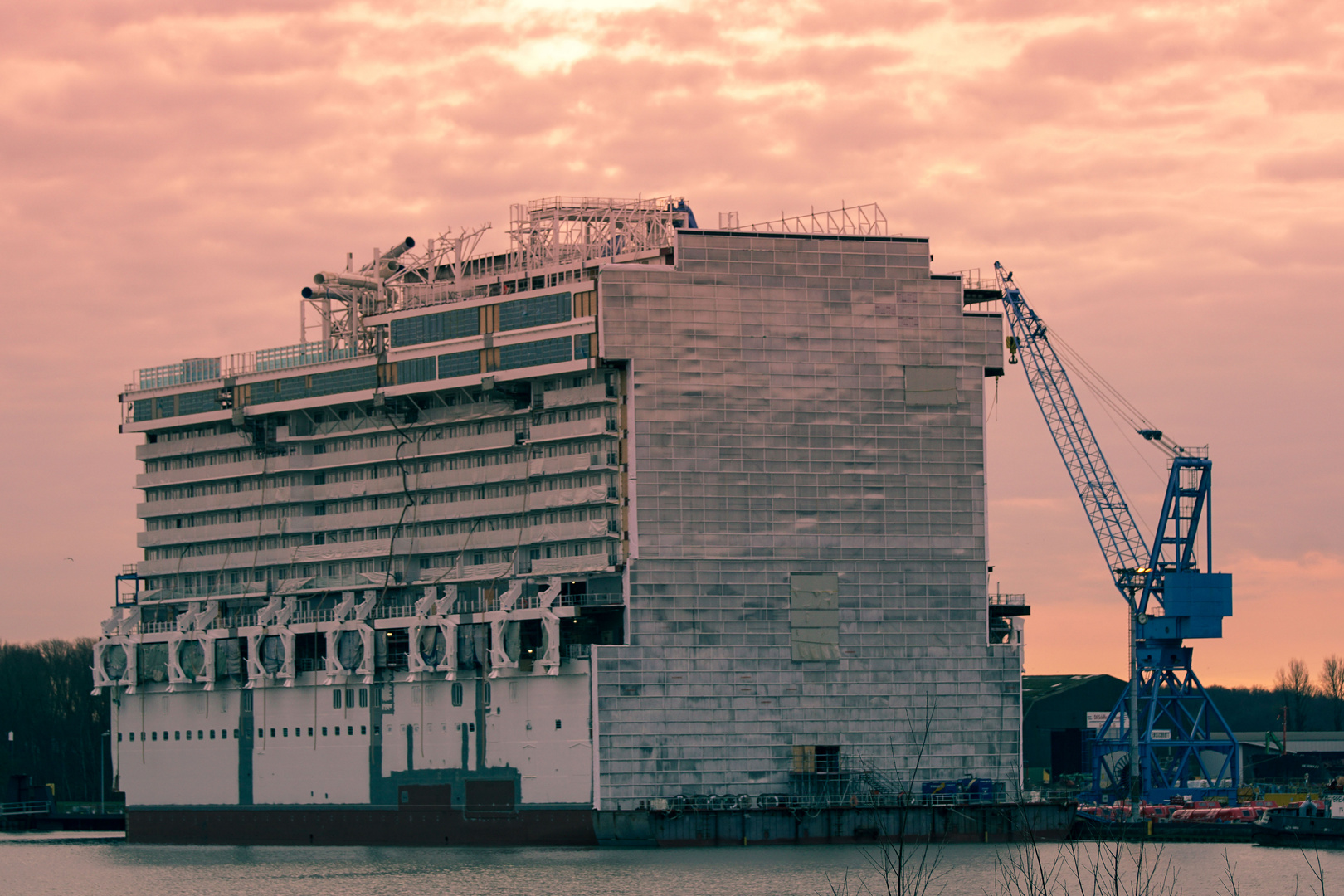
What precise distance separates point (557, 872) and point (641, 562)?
27.9 metres

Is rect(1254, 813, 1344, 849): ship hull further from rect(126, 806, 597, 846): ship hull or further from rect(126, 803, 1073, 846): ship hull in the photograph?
rect(126, 806, 597, 846): ship hull

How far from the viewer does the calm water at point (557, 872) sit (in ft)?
411

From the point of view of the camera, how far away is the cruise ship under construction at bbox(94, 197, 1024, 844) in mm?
156500

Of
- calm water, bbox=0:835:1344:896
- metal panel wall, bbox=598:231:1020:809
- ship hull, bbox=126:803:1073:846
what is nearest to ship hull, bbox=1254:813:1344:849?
calm water, bbox=0:835:1344:896

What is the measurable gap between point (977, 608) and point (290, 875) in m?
53.8

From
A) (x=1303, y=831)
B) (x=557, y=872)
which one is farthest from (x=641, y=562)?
(x=1303, y=831)

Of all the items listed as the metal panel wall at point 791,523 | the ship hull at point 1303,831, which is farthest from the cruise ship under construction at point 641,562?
the ship hull at point 1303,831

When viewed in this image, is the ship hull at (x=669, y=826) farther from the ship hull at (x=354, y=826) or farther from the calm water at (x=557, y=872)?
the calm water at (x=557, y=872)

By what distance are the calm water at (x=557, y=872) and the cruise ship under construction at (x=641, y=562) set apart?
659 cm

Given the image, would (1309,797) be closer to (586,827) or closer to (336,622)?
(586,827)

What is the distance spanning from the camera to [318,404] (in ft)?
584

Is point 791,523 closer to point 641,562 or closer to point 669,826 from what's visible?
point 641,562

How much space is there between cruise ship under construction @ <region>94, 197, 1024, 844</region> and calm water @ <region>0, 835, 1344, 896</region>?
260 inches

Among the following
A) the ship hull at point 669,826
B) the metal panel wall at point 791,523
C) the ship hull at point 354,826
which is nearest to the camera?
the ship hull at point 669,826
